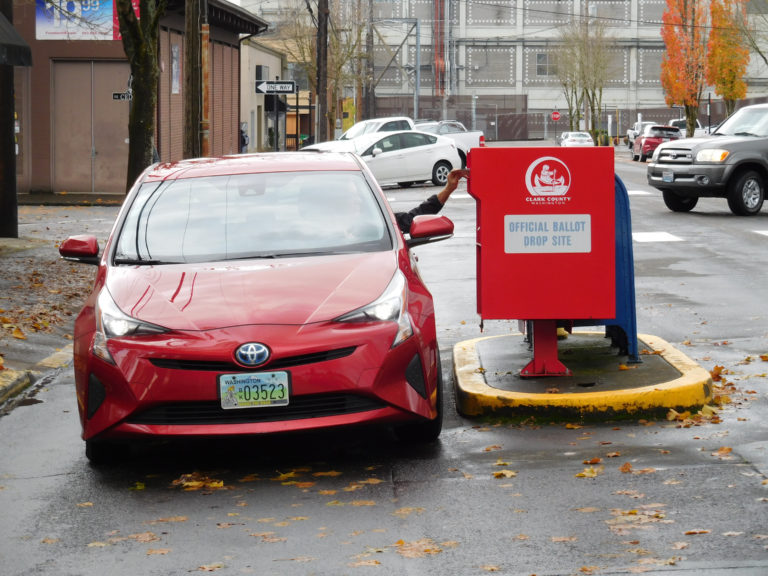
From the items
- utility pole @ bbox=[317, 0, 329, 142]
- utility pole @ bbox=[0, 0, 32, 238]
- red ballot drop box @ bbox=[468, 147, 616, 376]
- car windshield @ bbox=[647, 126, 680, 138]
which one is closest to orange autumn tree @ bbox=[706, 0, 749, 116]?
car windshield @ bbox=[647, 126, 680, 138]

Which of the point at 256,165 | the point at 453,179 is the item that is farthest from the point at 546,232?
the point at 256,165

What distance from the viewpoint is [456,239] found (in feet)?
64.1

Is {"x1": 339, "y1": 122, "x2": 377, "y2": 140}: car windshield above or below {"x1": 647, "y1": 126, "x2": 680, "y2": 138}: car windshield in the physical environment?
below

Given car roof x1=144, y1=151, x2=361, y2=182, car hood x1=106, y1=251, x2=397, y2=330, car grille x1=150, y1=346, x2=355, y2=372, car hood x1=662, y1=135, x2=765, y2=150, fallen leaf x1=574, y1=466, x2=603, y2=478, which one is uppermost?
car hood x1=662, y1=135, x2=765, y2=150

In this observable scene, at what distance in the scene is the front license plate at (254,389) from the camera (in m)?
6.07

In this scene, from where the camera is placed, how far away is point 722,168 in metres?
21.8

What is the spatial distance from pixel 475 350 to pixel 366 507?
3.37m

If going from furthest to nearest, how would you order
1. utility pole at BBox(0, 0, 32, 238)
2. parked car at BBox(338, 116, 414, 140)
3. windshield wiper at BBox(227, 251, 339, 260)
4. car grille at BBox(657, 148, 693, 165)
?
parked car at BBox(338, 116, 414, 140), car grille at BBox(657, 148, 693, 165), utility pole at BBox(0, 0, 32, 238), windshield wiper at BBox(227, 251, 339, 260)

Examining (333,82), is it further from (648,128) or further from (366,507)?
(366,507)

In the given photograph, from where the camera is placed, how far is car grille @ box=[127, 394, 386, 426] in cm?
614

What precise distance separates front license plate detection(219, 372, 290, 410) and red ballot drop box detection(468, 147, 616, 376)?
6.25 ft

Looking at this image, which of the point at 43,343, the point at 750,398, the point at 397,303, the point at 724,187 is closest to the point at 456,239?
the point at 724,187

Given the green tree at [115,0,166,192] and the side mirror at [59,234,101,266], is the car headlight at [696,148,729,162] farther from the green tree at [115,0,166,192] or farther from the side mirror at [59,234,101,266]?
the side mirror at [59,234,101,266]

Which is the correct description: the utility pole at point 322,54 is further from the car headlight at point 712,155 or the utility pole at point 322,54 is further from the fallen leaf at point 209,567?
the fallen leaf at point 209,567
